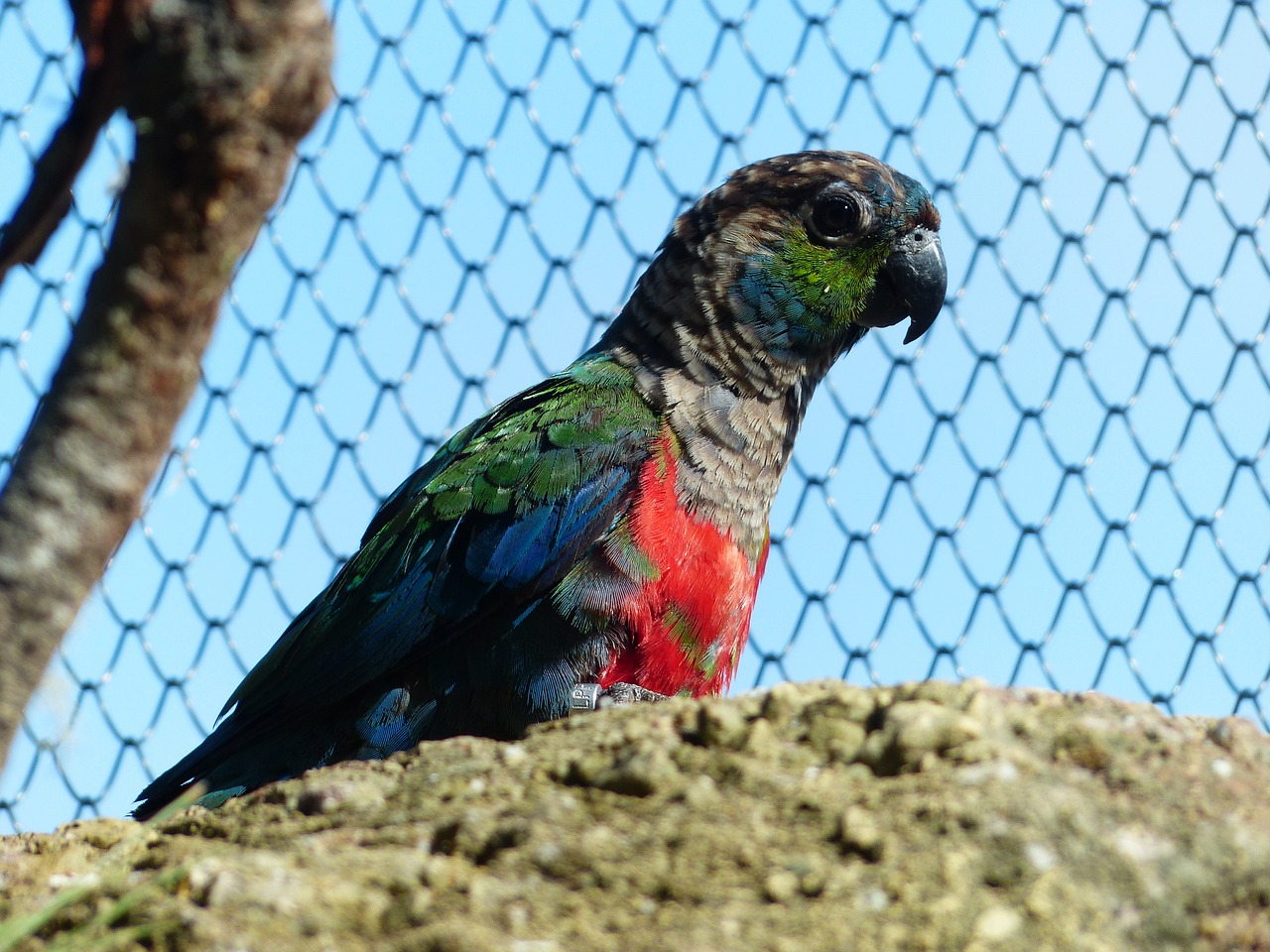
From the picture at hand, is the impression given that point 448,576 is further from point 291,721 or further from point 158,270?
point 158,270

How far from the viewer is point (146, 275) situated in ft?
3.40

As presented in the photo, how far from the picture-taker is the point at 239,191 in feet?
3.43

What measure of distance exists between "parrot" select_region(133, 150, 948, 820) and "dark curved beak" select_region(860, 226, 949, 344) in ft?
0.30

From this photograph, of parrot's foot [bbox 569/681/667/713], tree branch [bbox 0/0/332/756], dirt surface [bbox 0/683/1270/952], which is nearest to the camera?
tree branch [bbox 0/0/332/756]

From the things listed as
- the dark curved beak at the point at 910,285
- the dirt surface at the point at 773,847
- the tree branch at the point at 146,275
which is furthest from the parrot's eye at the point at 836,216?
the tree branch at the point at 146,275

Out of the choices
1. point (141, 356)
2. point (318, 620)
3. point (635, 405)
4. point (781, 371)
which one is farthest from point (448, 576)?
point (141, 356)

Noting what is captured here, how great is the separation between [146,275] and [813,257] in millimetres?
2547

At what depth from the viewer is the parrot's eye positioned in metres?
3.41

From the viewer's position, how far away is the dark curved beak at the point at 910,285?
3.44 meters

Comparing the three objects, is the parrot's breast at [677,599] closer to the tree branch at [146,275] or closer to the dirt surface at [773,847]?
the dirt surface at [773,847]

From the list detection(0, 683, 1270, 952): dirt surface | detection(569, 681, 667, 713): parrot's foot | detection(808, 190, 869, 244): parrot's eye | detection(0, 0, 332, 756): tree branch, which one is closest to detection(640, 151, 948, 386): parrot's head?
detection(808, 190, 869, 244): parrot's eye

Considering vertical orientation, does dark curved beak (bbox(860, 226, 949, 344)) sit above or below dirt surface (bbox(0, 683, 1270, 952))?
above

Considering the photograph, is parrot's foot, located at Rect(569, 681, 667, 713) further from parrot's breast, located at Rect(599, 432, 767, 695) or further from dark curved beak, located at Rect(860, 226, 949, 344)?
dark curved beak, located at Rect(860, 226, 949, 344)

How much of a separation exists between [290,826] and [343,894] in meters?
0.44
